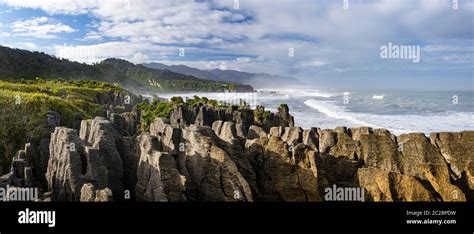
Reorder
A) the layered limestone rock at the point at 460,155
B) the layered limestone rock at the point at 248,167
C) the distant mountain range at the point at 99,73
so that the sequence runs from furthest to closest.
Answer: the distant mountain range at the point at 99,73 < the layered limestone rock at the point at 460,155 < the layered limestone rock at the point at 248,167

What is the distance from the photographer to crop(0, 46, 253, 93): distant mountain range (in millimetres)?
85000

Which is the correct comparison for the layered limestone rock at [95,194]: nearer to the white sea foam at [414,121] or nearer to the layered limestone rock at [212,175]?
the layered limestone rock at [212,175]

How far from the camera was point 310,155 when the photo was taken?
443 inches

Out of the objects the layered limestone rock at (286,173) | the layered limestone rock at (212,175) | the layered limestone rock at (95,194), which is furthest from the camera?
the layered limestone rock at (286,173)

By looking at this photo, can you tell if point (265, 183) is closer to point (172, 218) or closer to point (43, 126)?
point (172, 218)

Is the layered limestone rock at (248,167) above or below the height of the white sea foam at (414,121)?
below

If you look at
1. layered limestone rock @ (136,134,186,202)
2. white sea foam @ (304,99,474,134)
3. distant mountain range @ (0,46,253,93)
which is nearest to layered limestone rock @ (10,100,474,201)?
layered limestone rock @ (136,134,186,202)

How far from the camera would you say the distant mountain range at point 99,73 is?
85.0m

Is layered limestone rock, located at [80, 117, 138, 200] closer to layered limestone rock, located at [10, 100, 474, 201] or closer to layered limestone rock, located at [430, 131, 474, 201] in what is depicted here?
layered limestone rock, located at [10, 100, 474, 201]

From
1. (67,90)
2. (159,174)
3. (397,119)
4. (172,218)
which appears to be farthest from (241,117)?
(397,119)

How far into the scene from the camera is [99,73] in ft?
367

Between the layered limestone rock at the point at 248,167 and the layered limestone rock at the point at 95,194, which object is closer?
the layered limestone rock at the point at 95,194

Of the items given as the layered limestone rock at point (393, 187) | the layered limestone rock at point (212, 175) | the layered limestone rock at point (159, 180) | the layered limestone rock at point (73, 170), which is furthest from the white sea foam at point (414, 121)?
the layered limestone rock at point (73, 170)

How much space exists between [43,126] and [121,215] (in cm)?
1460
